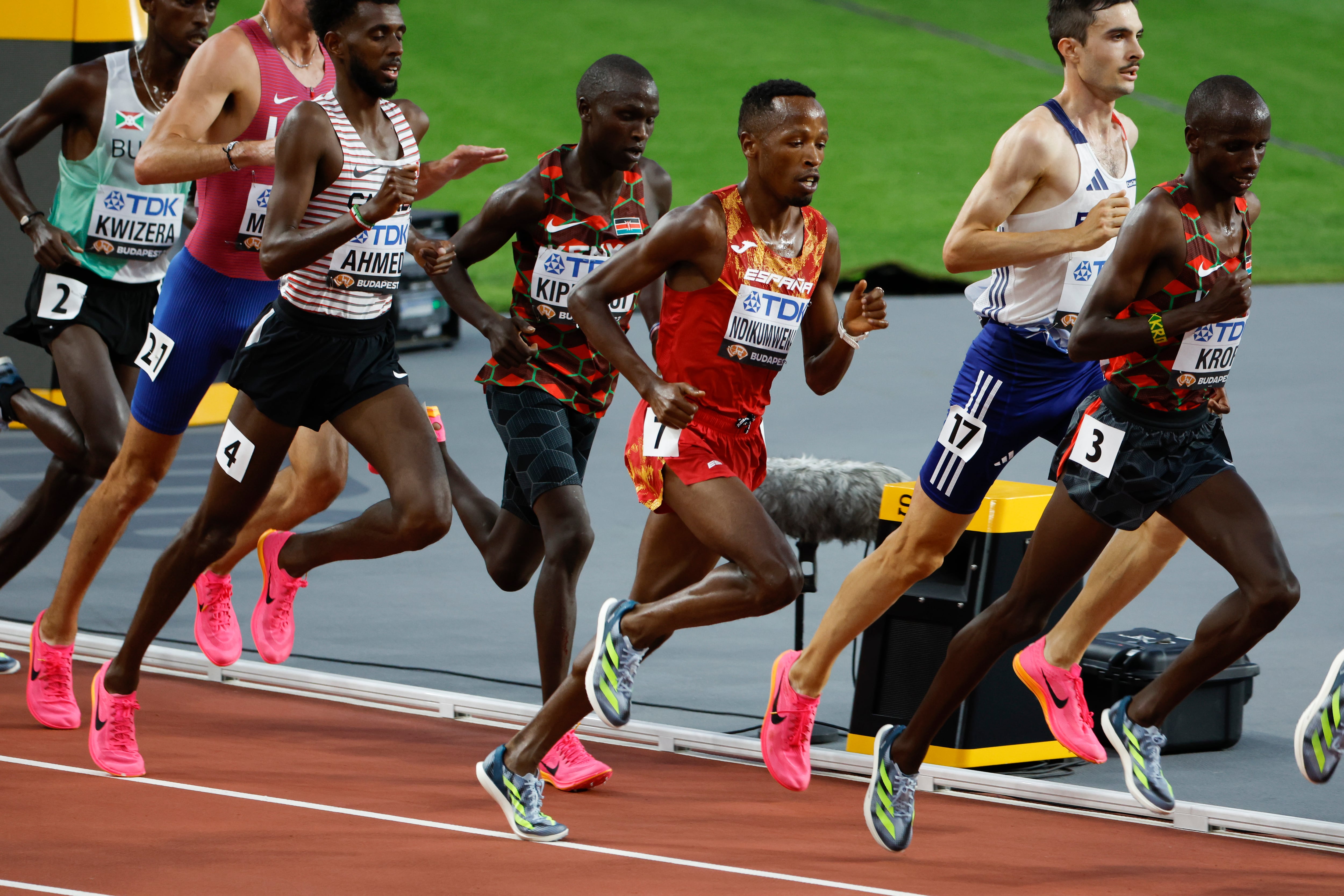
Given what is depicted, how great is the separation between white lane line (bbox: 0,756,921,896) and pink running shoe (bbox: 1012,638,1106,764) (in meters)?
1.00

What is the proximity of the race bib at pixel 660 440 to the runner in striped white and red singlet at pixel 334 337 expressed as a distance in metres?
0.65

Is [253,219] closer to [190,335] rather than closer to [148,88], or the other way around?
[190,335]

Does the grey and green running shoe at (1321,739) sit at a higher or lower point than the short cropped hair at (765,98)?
lower

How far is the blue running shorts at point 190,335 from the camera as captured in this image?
5.47 meters

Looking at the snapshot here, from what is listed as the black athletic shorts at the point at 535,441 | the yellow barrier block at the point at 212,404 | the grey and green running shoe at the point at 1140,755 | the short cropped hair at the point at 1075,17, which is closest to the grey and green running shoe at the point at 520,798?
the black athletic shorts at the point at 535,441

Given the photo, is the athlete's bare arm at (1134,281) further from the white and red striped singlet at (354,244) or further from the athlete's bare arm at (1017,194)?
the white and red striped singlet at (354,244)

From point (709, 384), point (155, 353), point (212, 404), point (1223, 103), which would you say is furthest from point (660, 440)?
point (212, 404)

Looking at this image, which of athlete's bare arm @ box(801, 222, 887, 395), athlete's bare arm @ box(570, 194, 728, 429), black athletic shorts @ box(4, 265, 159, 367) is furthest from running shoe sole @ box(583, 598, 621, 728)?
black athletic shorts @ box(4, 265, 159, 367)

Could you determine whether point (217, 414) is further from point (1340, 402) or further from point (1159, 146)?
point (1159, 146)

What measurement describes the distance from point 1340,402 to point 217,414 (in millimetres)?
8054

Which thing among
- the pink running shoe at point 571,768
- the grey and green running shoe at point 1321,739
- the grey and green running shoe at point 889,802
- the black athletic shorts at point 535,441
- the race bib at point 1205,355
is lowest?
the pink running shoe at point 571,768

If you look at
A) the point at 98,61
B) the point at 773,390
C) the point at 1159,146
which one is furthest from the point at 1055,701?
the point at 1159,146

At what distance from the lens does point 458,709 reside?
634cm

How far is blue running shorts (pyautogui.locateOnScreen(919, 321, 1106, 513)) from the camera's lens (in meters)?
5.13
